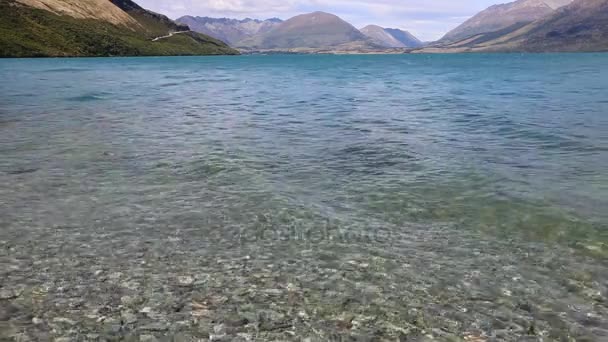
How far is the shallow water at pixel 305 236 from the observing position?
9.62 metres

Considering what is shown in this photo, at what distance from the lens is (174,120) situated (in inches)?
1521

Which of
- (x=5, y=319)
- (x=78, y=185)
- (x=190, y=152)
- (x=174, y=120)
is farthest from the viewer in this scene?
(x=174, y=120)

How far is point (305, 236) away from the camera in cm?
1408

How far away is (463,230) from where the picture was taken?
14656 mm

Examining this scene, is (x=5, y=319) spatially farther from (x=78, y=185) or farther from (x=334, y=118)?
(x=334, y=118)

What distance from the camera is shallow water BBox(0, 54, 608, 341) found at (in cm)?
962

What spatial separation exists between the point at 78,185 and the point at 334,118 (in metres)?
25.7

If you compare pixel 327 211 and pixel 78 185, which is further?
pixel 78 185

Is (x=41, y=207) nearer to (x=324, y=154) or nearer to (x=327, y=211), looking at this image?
(x=327, y=211)

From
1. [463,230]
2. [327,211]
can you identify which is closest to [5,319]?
[327,211]

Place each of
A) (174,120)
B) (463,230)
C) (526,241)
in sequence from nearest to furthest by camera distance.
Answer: (526,241), (463,230), (174,120)

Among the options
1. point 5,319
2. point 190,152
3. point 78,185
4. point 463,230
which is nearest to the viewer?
point 5,319

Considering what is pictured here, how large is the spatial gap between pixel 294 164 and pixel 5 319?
50.9 ft

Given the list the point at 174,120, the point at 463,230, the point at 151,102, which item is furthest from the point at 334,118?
the point at 463,230
